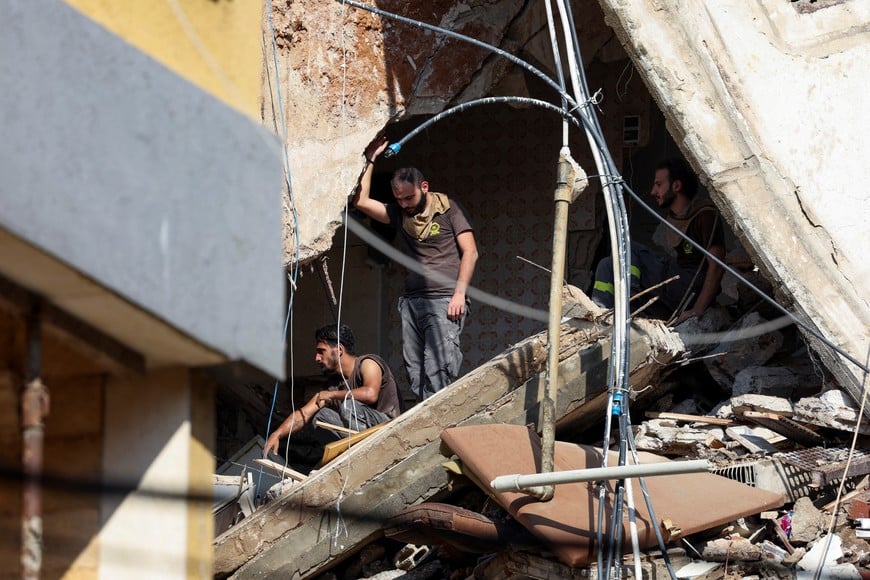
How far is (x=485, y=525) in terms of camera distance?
8.19 metres

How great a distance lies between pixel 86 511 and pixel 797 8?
6428 millimetres

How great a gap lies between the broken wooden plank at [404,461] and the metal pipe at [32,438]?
4919 millimetres

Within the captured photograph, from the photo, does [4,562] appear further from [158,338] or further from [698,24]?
[698,24]

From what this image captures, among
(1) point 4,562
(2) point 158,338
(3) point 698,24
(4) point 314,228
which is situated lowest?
(1) point 4,562

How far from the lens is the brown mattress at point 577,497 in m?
7.83

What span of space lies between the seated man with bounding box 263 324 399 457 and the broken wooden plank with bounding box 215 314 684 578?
68 centimetres

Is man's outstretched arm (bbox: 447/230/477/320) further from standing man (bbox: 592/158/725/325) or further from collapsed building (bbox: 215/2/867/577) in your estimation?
standing man (bbox: 592/158/725/325)

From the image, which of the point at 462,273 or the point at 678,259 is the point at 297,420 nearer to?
the point at 462,273

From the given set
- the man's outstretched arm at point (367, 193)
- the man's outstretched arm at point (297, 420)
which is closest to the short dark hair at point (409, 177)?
the man's outstretched arm at point (367, 193)

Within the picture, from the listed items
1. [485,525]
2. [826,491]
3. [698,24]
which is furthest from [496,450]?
[698,24]

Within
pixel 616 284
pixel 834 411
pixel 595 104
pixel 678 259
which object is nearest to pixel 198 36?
pixel 616 284

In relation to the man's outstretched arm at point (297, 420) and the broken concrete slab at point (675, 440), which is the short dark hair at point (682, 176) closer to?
the broken concrete slab at point (675, 440)

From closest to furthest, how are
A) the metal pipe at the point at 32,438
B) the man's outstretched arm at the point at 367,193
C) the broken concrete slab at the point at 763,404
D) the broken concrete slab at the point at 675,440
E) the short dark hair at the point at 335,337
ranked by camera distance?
1. the metal pipe at the point at 32,438
2. the broken concrete slab at the point at 763,404
3. the broken concrete slab at the point at 675,440
4. the man's outstretched arm at the point at 367,193
5. the short dark hair at the point at 335,337

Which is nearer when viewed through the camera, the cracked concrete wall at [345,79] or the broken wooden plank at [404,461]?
the broken wooden plank at [404,461]
